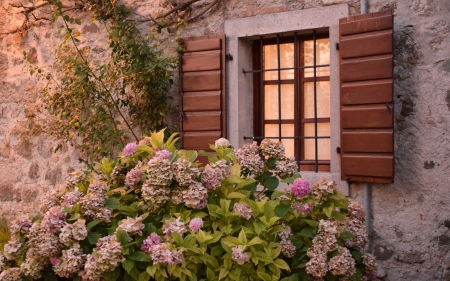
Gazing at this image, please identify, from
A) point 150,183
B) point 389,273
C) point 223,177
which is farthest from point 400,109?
point 150,183

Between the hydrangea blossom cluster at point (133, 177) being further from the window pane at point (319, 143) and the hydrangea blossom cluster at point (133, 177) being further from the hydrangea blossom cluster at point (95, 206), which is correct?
the window pane at point (319, 143)

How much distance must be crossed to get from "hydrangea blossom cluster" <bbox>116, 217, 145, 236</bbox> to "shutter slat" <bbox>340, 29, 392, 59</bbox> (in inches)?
105

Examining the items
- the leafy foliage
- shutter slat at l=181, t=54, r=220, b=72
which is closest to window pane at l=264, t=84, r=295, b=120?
shutter slat at l=181, t=54, r=220, b=72

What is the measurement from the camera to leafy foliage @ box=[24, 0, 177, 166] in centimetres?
566

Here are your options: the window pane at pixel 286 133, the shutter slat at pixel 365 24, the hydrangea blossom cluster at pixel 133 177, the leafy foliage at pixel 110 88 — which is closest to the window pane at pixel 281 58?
the window pane at pixel 286 133

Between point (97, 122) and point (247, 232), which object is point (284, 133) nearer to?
point (97, 122)

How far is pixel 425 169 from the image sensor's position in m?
4.62

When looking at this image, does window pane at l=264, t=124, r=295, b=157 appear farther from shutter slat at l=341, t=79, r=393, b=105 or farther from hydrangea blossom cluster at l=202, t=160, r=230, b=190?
hydrangea blossom cluster at l=202, t=160, r=230, b=190

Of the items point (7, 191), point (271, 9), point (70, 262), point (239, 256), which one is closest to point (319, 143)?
point (271, 9)

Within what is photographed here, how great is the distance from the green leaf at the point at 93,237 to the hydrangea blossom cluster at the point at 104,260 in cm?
12

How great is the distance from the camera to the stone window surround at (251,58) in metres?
4.94

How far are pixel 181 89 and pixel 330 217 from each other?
9.87 ft

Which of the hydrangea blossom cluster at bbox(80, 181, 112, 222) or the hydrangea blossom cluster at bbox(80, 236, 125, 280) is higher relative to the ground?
the hydrangea blossom cluster at bbox(80, 181, 112, 222)

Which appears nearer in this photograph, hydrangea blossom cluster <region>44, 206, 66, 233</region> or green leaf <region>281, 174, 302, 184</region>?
hydrangea blossom cluster <region>44, 206, 66, 233</region>
